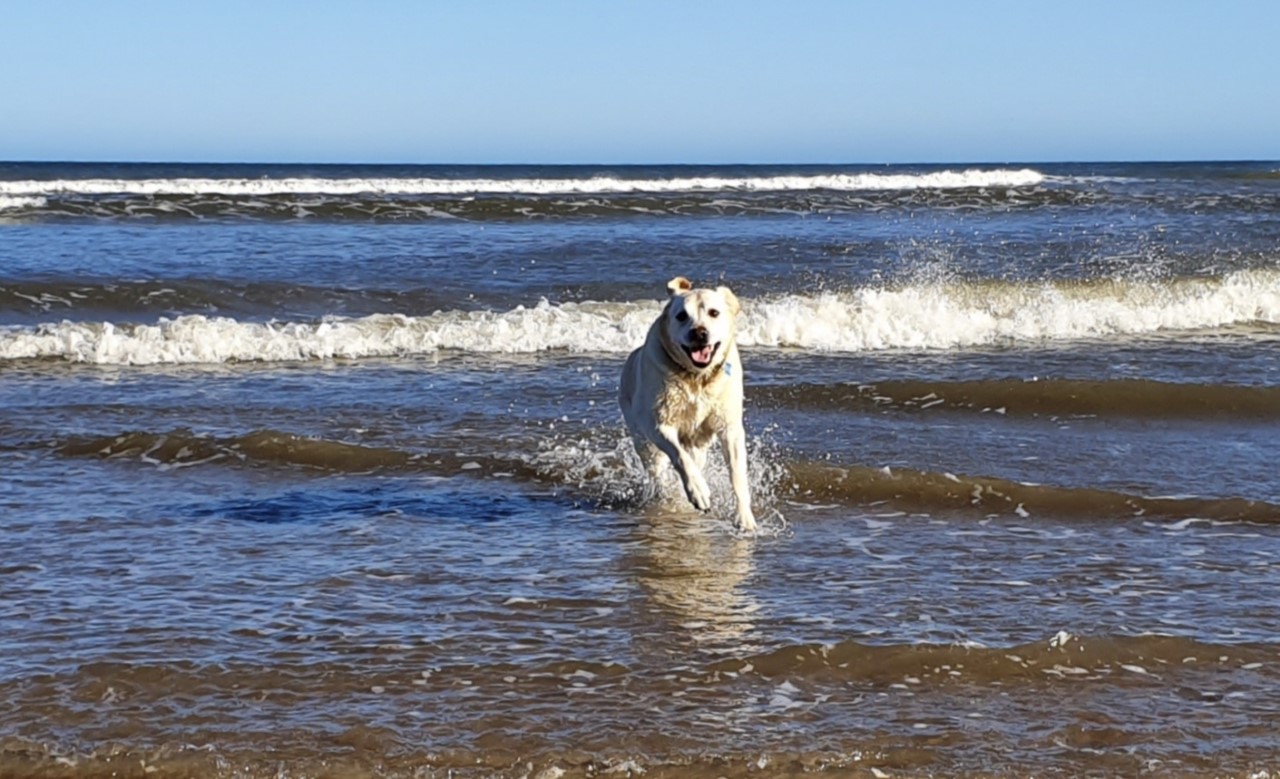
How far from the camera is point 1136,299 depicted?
17484 millimetres

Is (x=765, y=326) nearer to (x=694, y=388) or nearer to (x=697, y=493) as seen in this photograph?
(x=694, y=388)

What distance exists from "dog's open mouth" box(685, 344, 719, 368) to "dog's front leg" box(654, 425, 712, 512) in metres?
0.43

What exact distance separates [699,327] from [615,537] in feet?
3.82

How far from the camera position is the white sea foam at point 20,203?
28.9 m

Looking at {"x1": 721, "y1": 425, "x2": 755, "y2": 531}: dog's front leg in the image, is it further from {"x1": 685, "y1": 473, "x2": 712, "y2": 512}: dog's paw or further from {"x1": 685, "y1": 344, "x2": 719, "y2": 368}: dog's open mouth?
{"x1": 685, "y1": 344, "x2": 719, "y2": 368}: dog's open mouth

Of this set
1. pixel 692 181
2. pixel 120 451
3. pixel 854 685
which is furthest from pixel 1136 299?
pixel 692 181

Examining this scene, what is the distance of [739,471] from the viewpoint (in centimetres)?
774

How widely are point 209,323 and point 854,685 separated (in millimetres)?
10989

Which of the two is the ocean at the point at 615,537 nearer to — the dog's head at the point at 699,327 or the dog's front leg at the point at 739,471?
the dog's front leg at the point at 739,471

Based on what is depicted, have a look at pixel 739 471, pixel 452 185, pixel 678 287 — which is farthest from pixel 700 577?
pixel 452 185

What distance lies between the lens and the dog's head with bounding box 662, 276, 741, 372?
7453 mm

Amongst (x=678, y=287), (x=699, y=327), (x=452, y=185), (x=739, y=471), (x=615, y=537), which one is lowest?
(x=615, y=537)

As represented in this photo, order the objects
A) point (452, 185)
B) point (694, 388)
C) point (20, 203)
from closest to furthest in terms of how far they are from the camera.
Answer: point (694, 388) → point (20, 203) → point (452, 185)

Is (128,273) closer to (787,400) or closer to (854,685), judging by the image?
(787,400)
